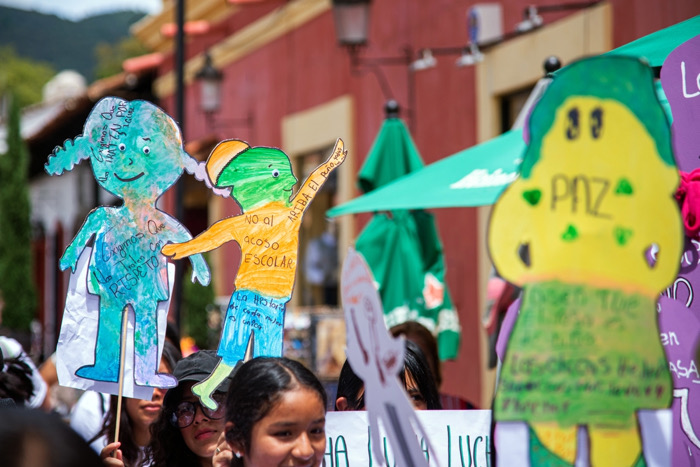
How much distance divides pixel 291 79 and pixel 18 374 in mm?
9943

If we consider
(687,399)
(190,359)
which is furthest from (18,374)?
(687,399)

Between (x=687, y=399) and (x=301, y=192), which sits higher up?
(x=301, y=192)

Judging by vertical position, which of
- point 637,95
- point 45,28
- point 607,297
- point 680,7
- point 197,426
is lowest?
point 197,426

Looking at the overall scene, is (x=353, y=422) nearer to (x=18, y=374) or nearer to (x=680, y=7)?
(x=18, y=374)

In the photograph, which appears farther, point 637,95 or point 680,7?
point 680,7

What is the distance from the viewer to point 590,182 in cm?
236

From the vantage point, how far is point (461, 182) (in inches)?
210

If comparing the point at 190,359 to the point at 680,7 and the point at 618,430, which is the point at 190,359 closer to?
the point at 618,430

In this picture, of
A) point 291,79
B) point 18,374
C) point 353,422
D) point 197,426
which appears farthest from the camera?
point 291,79

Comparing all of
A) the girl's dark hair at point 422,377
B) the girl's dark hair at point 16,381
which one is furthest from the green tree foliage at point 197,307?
the girl's dark hair at point 422,377

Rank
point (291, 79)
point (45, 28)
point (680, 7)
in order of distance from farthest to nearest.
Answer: point (45, 28) → point (291, 79) → point (680, 7)

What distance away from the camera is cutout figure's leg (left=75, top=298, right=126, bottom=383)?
345cm

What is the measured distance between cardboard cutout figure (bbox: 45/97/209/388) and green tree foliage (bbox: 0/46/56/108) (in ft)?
174

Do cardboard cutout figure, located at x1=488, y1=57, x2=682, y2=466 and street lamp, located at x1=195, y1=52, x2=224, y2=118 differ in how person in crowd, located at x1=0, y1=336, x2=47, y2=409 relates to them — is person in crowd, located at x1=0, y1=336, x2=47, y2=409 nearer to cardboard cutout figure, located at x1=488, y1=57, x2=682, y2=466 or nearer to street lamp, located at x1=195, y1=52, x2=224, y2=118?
cardboard cutout figure, located at x1=488, y1=57, x2=682, y2=466
